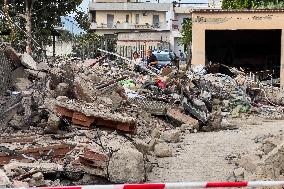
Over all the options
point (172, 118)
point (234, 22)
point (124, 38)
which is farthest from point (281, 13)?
point (124, 38)

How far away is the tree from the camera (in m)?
31.7

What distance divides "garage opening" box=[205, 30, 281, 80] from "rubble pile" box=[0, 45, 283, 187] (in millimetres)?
12106

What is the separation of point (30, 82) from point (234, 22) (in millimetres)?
15031

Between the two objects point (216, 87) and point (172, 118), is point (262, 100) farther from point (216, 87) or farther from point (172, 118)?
point (172, 118)

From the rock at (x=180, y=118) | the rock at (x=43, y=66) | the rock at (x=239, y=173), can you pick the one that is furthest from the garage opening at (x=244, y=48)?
the rock at (x=239, y=173)

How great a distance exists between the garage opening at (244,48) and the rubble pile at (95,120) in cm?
1211

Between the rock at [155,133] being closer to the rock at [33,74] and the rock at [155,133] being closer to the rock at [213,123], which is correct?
the rock at [213,123]

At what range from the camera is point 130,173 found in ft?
28.8

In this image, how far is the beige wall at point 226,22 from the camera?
26484 mm

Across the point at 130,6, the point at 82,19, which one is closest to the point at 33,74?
the point at 82,19

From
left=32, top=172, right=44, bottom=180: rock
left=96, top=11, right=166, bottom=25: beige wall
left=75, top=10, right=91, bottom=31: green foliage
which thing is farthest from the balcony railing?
left=32, top=172, right=44, bottom=180: rock

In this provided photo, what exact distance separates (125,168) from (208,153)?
3322mm

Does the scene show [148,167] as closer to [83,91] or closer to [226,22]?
[83,91]

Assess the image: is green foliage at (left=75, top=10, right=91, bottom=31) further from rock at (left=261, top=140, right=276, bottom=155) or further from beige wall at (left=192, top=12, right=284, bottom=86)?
rock at (left=261, top=140, right=276, bottom=155)
